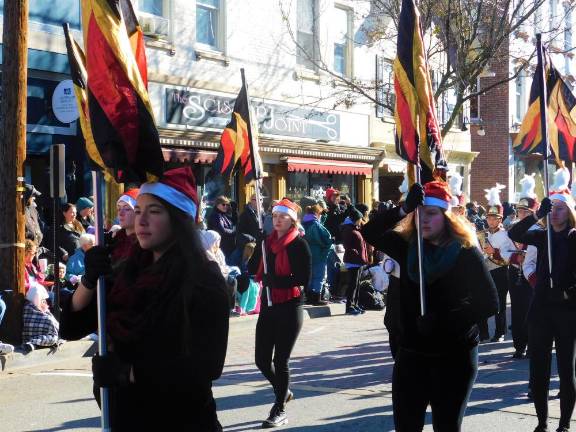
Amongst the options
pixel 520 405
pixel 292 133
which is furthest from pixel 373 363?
pixel 292 133

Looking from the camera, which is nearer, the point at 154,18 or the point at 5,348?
the point at 5,348

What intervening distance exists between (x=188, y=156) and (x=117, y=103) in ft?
46.0

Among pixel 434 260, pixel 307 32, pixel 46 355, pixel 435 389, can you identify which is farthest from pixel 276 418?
pixel 307 32

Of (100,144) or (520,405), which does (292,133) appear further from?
(100,144)

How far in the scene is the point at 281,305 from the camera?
7191mm

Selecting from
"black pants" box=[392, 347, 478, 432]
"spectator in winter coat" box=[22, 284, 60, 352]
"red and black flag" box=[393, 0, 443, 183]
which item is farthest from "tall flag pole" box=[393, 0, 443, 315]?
"spectator in winter coat" box=[22, 284, 60, 352]

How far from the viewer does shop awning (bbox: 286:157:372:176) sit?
67.3 feet

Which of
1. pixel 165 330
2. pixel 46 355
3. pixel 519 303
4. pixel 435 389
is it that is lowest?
pixel 46 355

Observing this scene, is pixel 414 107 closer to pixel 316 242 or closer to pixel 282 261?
pixel 282 261

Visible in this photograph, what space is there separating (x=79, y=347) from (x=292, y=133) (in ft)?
37.1

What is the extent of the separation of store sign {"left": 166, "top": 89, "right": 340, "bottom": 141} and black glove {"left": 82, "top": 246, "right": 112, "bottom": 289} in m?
14.4

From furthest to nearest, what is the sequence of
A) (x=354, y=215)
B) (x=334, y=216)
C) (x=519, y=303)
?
(x=334, y=216) → (x=354, y=215) → (x=519, y=303)

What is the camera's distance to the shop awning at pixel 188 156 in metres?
17.3

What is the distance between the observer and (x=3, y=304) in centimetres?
998
